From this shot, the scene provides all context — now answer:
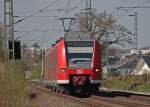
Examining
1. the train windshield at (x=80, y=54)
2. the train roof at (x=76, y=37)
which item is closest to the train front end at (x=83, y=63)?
the train windshield at (x=80, y=54)

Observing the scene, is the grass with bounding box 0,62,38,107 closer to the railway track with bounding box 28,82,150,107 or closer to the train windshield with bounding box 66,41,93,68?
the railway track with bounding box 28,82,150,107

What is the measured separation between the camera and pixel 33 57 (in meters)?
126

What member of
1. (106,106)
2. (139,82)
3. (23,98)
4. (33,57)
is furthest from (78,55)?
(33,57)

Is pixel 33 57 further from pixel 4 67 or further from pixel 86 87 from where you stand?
pixel 4 67

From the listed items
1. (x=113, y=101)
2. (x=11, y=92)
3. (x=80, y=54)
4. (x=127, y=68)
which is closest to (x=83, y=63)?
(x=80, y=54)

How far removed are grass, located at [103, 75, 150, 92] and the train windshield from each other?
17.2 metres

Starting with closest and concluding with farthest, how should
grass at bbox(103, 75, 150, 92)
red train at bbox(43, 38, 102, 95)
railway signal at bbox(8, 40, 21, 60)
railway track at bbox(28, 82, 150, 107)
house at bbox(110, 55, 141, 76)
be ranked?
→ 1. railway track at bbox(28, 82, 150, 107)
2. red train at bbox(43, 38, 102, 95)
3. railway signal at bbox(8, 40, 21, 60)
4. grass at bbox(103, 75, 150, 92)
5. house at bbox(110, 55, 141, 76)

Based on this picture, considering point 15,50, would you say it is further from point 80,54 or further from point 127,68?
point 127,68

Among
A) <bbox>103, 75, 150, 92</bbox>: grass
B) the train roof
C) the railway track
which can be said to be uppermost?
the train roof

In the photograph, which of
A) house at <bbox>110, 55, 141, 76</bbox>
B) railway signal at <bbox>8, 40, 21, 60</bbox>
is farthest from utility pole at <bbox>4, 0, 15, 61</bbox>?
house at <bbox>110, 55, 141, 76</bbox>

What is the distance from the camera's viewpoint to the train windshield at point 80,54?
92.5ft

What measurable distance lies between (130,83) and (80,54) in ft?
84.8

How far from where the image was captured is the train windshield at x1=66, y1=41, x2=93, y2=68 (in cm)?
2819

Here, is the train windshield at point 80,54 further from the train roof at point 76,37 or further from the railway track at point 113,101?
the railway track at point 113,101
